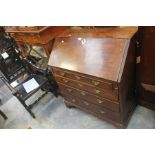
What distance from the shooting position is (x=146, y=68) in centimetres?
188

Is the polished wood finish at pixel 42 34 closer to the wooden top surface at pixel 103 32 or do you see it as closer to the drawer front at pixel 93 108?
the wooden top surface at pixel 103 32

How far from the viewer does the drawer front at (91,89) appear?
1.74 meters

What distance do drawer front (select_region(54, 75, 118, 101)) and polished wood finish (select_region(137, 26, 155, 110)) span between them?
0.50m

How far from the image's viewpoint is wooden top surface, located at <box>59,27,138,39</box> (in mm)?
1676

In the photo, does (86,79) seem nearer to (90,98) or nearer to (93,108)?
(90,98)

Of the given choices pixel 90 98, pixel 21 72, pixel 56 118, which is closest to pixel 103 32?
pixel 90 98

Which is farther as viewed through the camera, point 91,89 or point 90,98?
point 90,98

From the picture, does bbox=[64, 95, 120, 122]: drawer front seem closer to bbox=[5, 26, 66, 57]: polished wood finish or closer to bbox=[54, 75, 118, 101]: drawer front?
bbox=[54, 75, 118, 101]: drawer front

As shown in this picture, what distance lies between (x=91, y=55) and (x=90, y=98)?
1.88 ft

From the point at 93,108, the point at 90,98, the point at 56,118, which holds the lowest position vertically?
the point at 56,118

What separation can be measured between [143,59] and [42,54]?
1.79 meters

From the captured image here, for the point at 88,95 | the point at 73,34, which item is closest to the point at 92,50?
the point at 73,34

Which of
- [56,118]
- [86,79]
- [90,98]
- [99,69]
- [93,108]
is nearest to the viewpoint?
[99,69]
